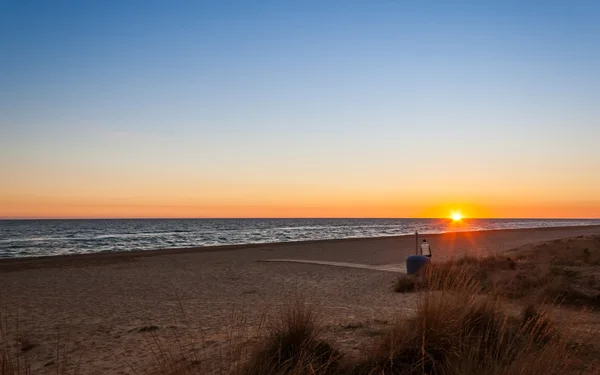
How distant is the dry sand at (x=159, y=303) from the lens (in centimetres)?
730

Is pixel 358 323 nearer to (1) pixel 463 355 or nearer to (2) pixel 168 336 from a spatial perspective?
(2) pixel 168 336

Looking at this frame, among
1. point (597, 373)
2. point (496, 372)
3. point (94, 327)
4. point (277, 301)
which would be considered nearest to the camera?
point (496, 372)

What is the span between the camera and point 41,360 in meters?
6.96

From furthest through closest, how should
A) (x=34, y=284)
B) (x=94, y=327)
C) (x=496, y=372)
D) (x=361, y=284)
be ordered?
(x=34, y=284), (x=361, y=284), (x=94, y=327), (x=496, y=372)

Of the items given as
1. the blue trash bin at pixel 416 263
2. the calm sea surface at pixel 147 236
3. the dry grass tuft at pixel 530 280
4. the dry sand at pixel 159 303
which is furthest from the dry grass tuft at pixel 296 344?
the calm sea surface at pixel 147 236

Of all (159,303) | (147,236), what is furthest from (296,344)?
(147,236)

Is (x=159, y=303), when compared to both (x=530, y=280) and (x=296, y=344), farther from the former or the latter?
(x=530, y=280)

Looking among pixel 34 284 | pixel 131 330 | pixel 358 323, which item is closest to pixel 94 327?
pixel 131 330

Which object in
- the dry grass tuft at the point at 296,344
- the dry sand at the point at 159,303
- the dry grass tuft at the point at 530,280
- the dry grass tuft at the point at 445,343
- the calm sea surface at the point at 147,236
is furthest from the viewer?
the calm sea surface at the point at 147,236

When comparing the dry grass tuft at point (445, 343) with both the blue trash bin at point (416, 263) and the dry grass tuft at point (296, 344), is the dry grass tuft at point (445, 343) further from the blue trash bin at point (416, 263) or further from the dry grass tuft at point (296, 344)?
the blue trash bin at point (416, 263)

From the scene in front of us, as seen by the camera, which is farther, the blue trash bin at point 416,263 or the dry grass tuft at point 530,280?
the blue trash bin at point 416,263

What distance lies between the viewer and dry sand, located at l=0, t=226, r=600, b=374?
730 cm

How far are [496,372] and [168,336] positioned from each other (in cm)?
578

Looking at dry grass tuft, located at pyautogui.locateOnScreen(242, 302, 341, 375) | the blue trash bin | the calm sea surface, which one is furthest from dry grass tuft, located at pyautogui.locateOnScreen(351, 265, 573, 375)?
the calm sea surface
